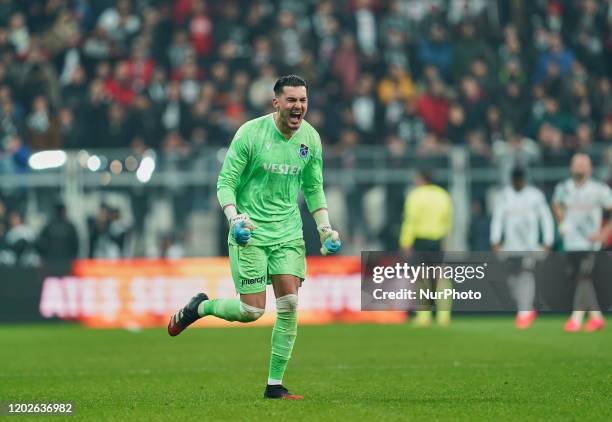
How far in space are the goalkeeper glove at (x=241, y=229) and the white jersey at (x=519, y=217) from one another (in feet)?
34.7

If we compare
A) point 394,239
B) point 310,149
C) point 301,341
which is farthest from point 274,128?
point 394,239

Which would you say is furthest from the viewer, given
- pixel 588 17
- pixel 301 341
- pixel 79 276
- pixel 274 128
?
pixel 588 17

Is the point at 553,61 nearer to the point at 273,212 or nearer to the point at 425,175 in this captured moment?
the point at 425,175

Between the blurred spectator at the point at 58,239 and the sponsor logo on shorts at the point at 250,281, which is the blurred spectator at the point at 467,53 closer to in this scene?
the blurred spectator at the point at 58,239

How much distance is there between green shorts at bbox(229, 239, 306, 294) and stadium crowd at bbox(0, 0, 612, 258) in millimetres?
11952

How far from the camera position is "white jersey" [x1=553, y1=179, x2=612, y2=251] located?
1847cm

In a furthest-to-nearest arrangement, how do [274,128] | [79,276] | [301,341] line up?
1. [79,276]
2. [301,341]
3. [274,128]

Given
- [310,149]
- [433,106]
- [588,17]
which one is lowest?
[310,149]

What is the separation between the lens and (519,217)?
2017cm

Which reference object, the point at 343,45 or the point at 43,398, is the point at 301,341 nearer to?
the point at 43,398

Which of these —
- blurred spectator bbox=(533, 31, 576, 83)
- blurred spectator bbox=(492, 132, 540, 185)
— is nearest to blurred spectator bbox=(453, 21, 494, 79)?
blurred spectator bbox=(533, 31, 576, 83)

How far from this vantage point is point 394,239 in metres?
22.0

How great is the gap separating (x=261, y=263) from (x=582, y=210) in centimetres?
940

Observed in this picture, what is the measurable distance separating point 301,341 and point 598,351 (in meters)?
4.11
